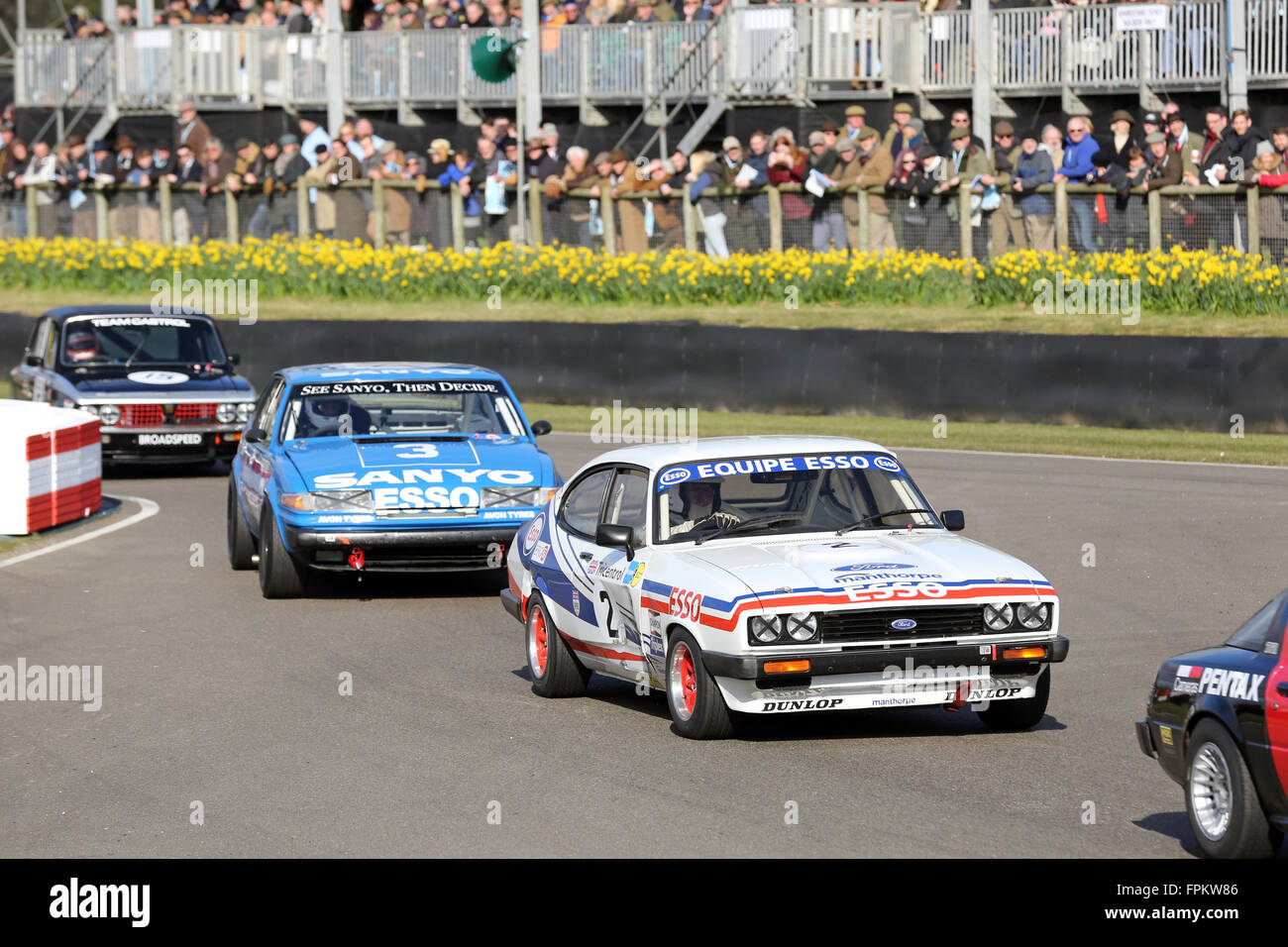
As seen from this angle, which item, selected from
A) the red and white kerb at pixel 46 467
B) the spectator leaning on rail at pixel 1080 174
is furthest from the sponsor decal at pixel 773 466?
the spectator leaning on rail at pixel 1080 174

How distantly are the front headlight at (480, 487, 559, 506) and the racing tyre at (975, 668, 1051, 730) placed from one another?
4.66 meters

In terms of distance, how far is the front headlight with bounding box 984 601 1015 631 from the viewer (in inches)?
350

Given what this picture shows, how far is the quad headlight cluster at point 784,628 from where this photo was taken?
864 cm

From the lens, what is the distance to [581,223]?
103 feet

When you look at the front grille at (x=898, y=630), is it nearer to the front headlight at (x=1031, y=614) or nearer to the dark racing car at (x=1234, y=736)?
the front headlight at (x=1031, y=614)

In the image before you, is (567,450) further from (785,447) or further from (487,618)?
(785,447)

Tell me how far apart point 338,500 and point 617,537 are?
4068mm

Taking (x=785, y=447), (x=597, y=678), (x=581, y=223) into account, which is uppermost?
(x=581, y=223)

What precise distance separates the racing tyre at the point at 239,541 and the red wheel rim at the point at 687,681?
627cm

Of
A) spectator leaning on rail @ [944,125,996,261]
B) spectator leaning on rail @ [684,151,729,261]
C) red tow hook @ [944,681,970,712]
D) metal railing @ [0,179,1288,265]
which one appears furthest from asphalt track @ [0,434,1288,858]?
spectator leaning on rail @ [684,151,729,261]

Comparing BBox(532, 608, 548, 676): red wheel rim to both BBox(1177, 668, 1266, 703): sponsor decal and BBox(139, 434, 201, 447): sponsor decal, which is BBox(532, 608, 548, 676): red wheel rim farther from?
BBox(139, 434, 201, 447): sponsor decal

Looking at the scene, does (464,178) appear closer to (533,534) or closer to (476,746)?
(533,534)
